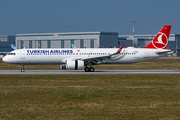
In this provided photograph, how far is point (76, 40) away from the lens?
17775 cm

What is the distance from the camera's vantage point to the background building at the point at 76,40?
571 feet

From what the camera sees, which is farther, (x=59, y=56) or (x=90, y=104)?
(x=59, y=56)

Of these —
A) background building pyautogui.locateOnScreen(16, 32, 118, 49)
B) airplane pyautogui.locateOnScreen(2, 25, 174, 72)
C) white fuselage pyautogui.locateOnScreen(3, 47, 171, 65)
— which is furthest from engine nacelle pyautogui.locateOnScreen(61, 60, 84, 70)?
background building pyautogui.locateOnScreen(16, 32, 118, 49)

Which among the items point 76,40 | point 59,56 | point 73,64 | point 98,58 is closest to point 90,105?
point 73,64

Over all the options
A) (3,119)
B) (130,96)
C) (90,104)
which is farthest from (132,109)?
(3,119)

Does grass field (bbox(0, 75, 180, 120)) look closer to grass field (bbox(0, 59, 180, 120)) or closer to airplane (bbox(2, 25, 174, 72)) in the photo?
grass field (bbox(0, 59, 180, 120))

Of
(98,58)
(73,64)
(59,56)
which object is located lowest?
(73,64)

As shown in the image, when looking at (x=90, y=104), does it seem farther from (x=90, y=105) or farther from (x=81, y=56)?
(x=81, y=56)

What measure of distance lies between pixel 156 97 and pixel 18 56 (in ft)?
94.7

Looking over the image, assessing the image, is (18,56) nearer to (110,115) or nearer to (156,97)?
(156,97)

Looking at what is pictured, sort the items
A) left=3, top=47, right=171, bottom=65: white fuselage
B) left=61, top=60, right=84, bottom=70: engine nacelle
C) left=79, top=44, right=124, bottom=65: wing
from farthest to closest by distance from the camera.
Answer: left=3, top=47, right=171, bottom=65: white fuselage
left=79, top=44, right=124, bottom=65: wing
left=61, top=60, right=84, bottom=70: engine nacelle

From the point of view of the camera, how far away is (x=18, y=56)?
4322 cm

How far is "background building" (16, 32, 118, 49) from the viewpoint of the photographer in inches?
→ 6850

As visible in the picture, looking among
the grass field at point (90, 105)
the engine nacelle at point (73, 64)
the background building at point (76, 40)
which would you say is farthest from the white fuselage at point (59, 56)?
the background building at point (76, 40)
